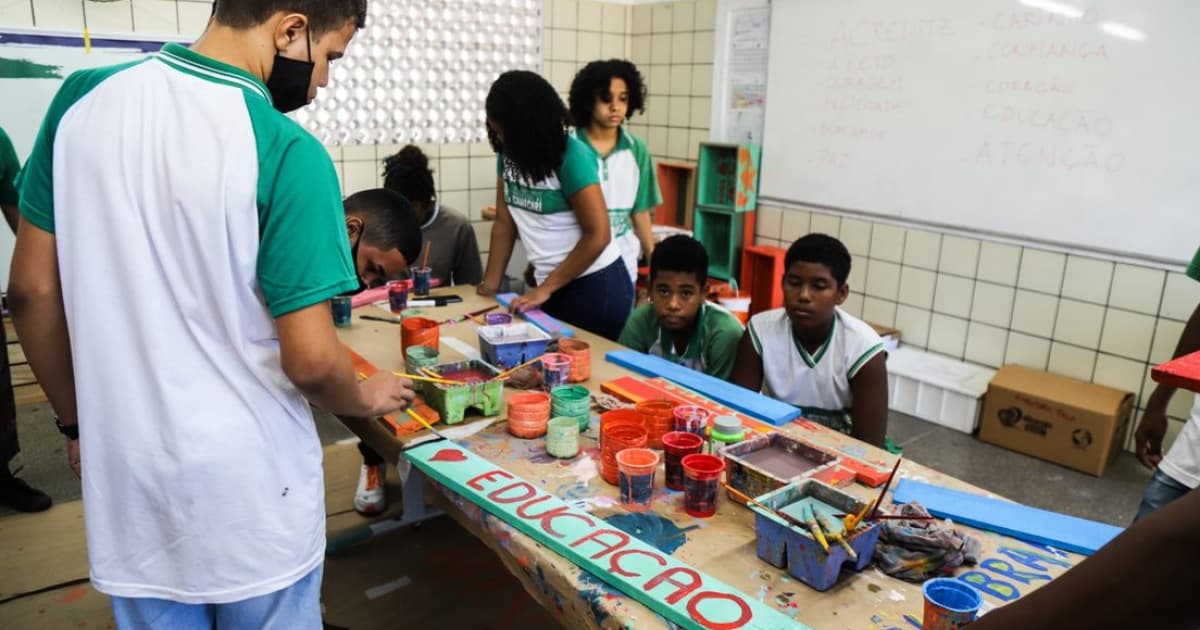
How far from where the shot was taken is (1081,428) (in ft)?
10.6

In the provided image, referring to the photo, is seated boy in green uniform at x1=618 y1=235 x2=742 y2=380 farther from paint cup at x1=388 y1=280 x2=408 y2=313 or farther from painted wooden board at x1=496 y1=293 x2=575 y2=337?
paint cup at x1=388 y1=280 x2=408 y2=313

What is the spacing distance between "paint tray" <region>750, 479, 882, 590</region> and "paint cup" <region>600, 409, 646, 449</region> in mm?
402

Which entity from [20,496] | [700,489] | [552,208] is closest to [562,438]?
[700,489]

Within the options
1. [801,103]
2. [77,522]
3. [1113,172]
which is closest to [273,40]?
[77,522]

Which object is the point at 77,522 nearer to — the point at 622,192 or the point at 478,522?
the point at 478,522

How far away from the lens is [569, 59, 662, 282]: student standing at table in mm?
3033

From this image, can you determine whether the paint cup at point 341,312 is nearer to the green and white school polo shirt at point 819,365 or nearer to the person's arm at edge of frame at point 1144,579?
the green and white school polo shirt at point 819,365

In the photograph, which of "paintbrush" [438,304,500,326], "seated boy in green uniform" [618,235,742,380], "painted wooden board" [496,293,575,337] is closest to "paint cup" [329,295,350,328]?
"paintbrush" [438,304,500,326]

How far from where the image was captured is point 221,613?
1158 mm

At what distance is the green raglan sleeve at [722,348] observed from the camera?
229 cm

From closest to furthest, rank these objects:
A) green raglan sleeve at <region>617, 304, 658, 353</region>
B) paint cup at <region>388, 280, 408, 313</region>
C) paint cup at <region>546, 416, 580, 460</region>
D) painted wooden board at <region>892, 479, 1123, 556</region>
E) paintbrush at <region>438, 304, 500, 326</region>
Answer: painted wooden board at <region>892, 479, 1123, 556</region> < paint cup at <region>546, 416, 580, 460</region> < green raglan sleeve at <region>617, 304, 658, 353</region> < paintbrush at <region>438, 304, 500, 326</region> < paint cup at <region>388, 280, 408, 313</region>

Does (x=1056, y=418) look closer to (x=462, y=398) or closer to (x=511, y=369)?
(x=511, y=369)

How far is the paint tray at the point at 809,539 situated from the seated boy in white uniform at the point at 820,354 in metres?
0.79

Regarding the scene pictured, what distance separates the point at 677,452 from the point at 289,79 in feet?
2.94
